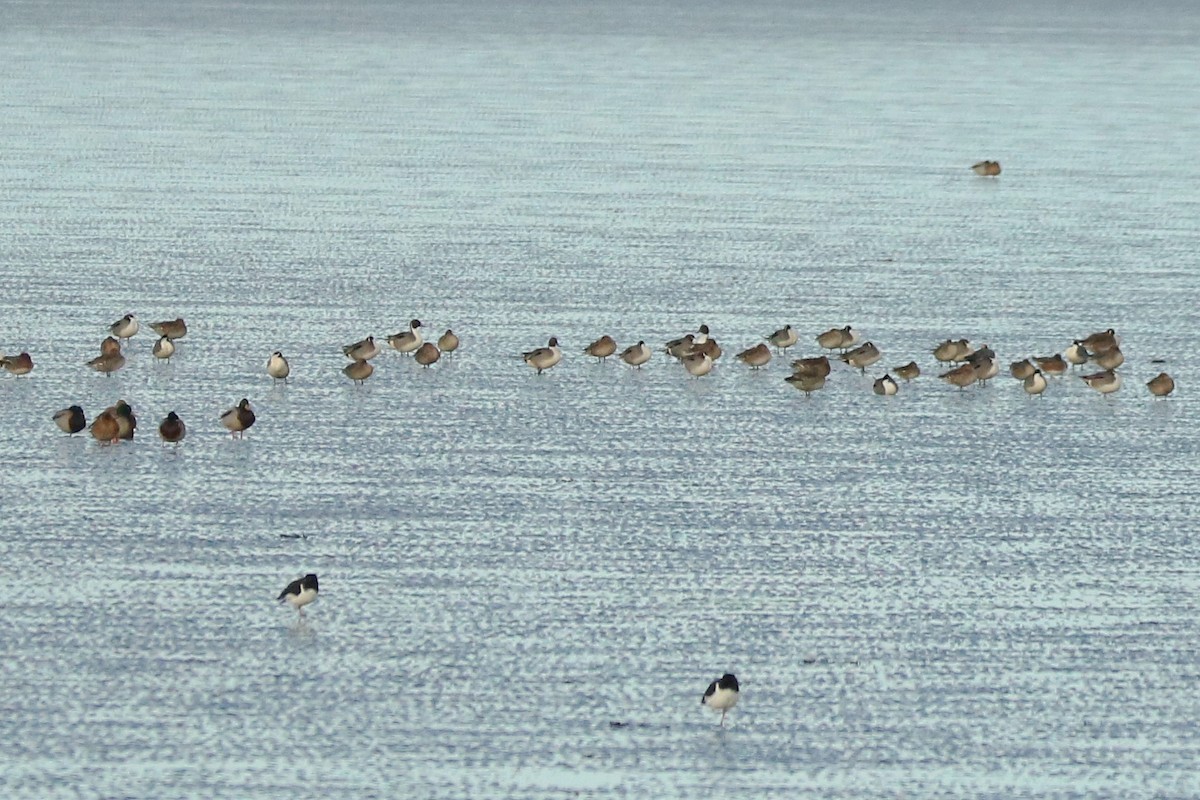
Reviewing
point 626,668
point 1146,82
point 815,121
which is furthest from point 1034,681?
point 1146,82

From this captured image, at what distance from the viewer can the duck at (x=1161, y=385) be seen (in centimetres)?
289

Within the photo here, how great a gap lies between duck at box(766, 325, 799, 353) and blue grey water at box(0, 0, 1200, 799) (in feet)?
0.20

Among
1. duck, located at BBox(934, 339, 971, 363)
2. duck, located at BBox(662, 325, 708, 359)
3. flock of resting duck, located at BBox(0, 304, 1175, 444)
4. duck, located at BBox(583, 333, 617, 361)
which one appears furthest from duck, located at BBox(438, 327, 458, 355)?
duck, located at BBox(934, 339, 971, 363)

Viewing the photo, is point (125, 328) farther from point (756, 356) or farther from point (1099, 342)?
point (1099, 342)

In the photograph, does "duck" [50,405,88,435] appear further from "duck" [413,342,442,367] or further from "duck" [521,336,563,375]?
"duck" [521,336,563,375]

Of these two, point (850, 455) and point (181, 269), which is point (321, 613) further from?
point (181, 269)

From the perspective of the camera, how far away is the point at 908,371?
2965 mm

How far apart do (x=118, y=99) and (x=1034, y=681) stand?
4724 mm

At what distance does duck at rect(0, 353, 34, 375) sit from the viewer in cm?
287

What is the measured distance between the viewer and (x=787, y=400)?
114 inches

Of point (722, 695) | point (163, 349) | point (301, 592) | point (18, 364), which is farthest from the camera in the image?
point (163, 349)

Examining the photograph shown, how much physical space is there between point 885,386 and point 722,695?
1.20 metres

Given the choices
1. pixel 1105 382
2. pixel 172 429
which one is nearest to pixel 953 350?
pixel 1105 382

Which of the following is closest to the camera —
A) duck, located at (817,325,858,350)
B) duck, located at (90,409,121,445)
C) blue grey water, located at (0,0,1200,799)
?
blue grey water, located at (0,0,1200,799)
